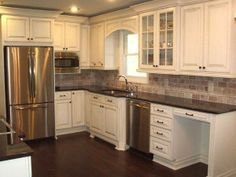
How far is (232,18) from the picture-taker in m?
3.25

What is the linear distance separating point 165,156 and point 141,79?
172cm

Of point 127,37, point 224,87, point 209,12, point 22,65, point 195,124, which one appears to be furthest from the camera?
point 127,37

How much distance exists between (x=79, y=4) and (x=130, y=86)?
187 cm

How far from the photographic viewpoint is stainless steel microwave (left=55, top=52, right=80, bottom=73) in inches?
225

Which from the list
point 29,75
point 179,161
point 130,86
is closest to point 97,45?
point 130,86

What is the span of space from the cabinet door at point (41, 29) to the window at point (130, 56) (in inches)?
59.1

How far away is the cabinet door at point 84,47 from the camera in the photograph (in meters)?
6.07

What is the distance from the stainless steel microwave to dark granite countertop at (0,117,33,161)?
12.1 feet

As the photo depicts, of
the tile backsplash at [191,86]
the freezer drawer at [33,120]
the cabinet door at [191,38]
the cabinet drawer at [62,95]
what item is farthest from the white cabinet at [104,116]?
the cabinet door at [191,38]

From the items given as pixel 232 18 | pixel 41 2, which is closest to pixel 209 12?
pixel 232 18

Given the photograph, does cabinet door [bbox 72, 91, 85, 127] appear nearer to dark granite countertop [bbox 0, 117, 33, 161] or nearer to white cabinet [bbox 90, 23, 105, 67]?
white cabinet [bbox 90, 23, 105, 67]

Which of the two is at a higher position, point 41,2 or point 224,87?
point 41,2

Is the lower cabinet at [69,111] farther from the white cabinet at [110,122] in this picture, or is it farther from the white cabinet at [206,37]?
the white cabinet at [206,37]

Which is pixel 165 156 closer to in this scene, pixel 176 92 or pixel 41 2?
pixel 176 92
